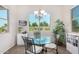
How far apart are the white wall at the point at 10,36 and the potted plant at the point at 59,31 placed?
2.50ft

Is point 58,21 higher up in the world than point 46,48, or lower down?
higher up

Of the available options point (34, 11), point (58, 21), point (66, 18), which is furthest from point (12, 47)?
point (66, 18)

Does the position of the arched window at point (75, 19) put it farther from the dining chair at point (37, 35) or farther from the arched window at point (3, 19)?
the arched window at point (3, 19)

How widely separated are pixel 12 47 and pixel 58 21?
96 cm

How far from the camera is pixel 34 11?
6.34ft

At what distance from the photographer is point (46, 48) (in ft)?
6.49

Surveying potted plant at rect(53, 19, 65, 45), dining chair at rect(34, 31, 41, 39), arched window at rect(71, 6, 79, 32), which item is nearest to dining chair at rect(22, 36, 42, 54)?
dining chair at rect(34, 31, 41, 39)

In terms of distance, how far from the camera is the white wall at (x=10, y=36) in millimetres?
1934

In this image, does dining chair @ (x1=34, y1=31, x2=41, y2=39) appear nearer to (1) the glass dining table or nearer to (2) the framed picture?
(1) the glass dining table
